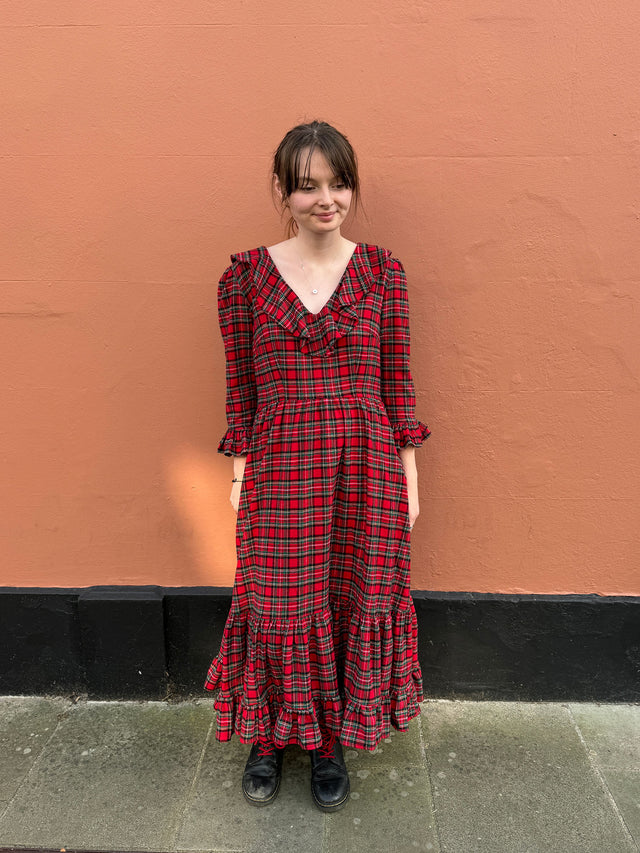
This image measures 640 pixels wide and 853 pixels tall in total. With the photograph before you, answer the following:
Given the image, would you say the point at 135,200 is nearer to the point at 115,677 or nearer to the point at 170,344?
Answer: the point at 170,344

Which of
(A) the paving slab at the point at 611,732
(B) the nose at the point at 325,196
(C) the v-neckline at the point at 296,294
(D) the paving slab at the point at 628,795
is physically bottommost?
(D) the paving slab at the point at 628,795

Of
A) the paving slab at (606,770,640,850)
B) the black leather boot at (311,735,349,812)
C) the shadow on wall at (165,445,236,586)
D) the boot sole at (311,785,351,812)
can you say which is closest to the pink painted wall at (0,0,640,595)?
the shadow on wall at (165,445,236,586)

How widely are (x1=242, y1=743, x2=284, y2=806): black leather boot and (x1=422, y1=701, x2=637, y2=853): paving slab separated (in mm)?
543

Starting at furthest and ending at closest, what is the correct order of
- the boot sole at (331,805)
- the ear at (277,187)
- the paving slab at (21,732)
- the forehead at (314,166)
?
the paving slab at (21,732) → the boot sole at (331,805) → the ear at (277,187) → the forehead at (314,166)

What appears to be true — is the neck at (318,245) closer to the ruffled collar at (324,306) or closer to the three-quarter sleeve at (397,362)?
the ruffled collar at (324,306)

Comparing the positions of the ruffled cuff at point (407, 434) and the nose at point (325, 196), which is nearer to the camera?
the nose at point (325, 196)

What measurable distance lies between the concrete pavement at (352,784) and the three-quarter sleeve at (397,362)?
119 cm

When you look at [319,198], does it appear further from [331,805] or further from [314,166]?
[331,805]

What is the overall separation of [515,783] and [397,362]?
1.49 m

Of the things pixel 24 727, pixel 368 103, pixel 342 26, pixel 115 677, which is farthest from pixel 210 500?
pixel 342 26

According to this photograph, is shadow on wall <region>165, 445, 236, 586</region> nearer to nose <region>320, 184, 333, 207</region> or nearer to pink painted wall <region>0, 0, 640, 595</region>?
pink painted wall <region>0, 0, 640, 595</region>

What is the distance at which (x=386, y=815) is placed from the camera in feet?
6.23

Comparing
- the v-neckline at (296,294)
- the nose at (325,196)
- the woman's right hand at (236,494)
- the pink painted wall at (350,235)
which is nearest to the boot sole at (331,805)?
the pink painted wall at (350,235)

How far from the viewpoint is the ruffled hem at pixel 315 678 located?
1.84 m
